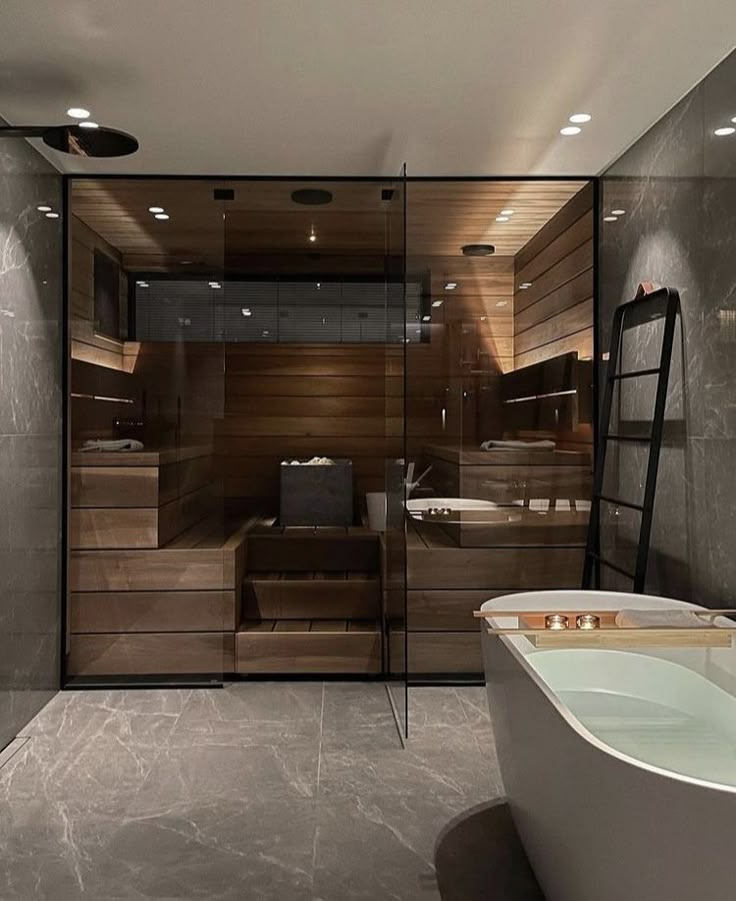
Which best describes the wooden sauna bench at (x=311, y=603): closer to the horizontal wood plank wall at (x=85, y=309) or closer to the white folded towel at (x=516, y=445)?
the white folded towel at (x=516, y=445)

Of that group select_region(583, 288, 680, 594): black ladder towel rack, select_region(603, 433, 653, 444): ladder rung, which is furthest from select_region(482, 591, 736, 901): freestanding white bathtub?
select_region(603, 433, 653, 444): ladder rung

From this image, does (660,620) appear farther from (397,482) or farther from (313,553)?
(313,553)

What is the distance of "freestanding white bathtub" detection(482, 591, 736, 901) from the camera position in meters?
1.61

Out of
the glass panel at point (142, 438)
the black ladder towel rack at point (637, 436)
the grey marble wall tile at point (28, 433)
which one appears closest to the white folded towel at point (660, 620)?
the black ladder towel rack at point (637, 436)

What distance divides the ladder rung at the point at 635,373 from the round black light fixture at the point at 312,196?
1.80 meters

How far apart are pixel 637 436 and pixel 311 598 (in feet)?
6.65

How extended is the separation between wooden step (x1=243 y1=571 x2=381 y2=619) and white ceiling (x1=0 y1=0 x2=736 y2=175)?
89.2 inches

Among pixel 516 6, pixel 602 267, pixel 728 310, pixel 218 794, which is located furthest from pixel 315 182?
pixel 218 794

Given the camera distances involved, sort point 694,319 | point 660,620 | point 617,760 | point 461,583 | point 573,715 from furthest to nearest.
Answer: point 461,583
point 694,319
point 660,620
point 573,715
point 617,760

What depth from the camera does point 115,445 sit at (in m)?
4.41

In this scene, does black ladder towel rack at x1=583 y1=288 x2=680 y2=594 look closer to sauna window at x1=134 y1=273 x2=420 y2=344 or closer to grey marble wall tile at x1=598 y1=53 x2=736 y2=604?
grey marble wall tile at x1=598 y1=53 x2=736 y2=604

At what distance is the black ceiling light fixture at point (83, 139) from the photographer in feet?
9.90

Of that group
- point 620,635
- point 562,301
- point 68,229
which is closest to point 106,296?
point 68,229

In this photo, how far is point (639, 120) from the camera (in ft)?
12.0
